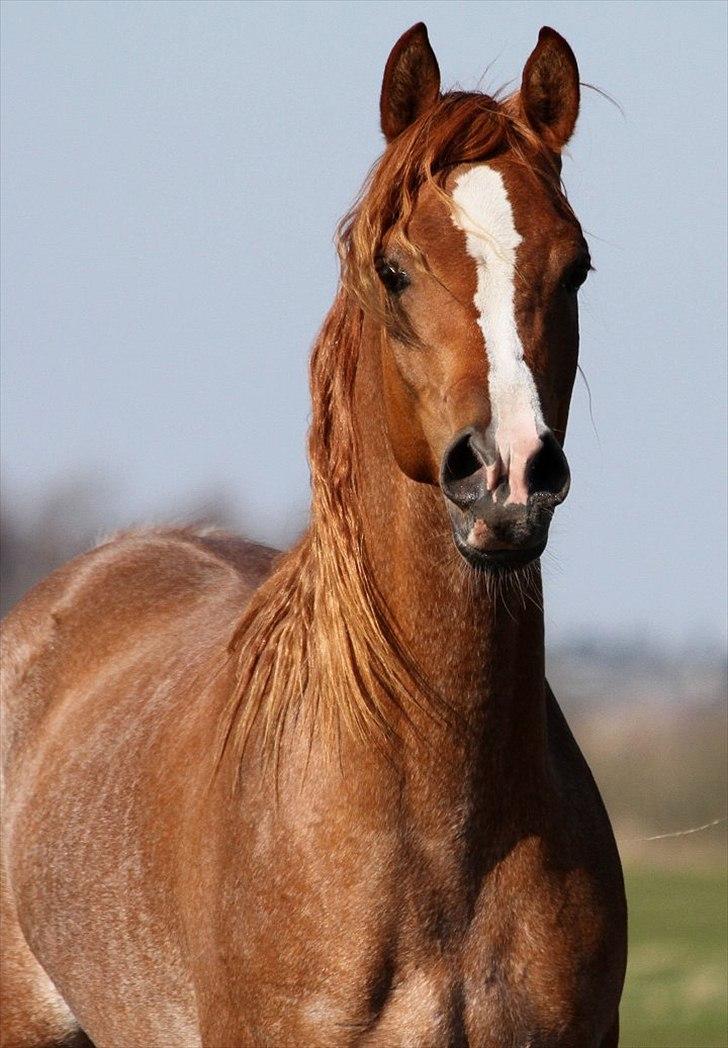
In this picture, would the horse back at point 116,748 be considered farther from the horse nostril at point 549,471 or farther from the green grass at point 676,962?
the green grass at point 676,962

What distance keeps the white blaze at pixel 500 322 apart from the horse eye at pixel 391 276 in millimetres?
148

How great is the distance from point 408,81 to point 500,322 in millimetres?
726

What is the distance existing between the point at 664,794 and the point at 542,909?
25.3 ft

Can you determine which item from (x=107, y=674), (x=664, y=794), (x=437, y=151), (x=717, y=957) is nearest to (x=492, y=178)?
(x=437, y=151)

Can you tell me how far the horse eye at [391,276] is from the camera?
326 cm

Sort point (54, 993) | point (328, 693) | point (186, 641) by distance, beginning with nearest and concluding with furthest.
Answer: point (328, 693) < point (186, 641) < point (54, 993)

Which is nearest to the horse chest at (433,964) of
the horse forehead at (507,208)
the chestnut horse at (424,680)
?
the chestnut horse at (424,680)

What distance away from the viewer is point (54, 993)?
5.14 metres

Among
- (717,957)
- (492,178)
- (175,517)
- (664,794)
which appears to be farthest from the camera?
(664,794)

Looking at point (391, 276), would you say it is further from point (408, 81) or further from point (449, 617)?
point (449, 617)

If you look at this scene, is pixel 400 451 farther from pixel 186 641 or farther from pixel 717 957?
pixel 717 957

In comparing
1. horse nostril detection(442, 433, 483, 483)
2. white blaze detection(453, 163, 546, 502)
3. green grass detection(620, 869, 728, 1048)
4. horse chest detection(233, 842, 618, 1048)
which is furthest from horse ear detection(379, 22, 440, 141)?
green grass detection(620, 869, 728, 1048)

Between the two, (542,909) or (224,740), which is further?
(224,740)

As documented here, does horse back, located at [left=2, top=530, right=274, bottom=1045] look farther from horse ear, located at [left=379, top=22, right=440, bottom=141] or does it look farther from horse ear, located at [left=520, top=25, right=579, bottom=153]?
horse ear, located at [left=520, top=25, right=579, bottom=153]
